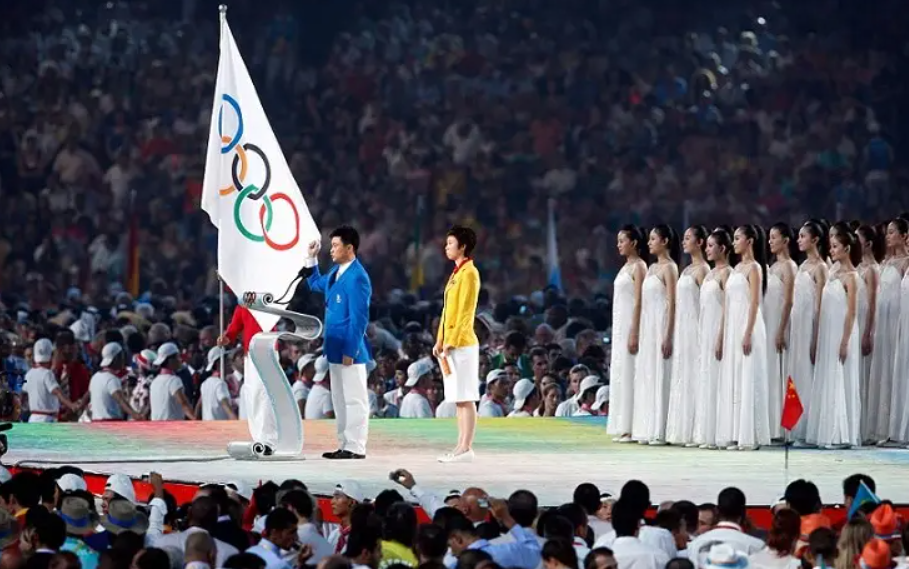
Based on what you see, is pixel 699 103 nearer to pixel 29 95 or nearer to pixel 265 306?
pixel 29 95

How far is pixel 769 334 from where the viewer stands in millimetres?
15648

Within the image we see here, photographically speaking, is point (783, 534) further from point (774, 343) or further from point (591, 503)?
point (774, 343)

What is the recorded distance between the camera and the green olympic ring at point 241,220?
15086 mm

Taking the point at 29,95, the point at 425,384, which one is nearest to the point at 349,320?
the point at 425,384

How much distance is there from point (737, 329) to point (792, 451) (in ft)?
2.98

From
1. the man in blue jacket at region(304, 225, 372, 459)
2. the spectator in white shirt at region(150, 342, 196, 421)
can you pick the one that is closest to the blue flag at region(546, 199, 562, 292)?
the spectator in white shirt at region(150, 342, 196, 421)

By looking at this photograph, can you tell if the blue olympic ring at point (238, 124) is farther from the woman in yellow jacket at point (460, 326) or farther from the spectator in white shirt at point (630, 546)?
the spectator in white shirt at point (630, 546)

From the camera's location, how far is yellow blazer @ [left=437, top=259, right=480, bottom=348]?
14344 millimetres

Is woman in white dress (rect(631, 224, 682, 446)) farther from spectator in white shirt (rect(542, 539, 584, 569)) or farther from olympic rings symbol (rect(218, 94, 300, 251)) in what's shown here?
spectator in white shirt (rect(542, 539, 584, 569))

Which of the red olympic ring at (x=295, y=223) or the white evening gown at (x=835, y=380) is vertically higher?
the red olympic ring at (x=295, y=223)

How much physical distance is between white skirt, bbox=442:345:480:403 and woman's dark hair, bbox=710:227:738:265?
209cm

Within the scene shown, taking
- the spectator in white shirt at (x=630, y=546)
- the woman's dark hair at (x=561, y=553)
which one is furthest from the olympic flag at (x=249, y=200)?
the woman's dark hair at (x=561, y=553)

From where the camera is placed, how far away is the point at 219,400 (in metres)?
18.1

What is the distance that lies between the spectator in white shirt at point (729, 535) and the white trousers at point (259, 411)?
466 centimetres
